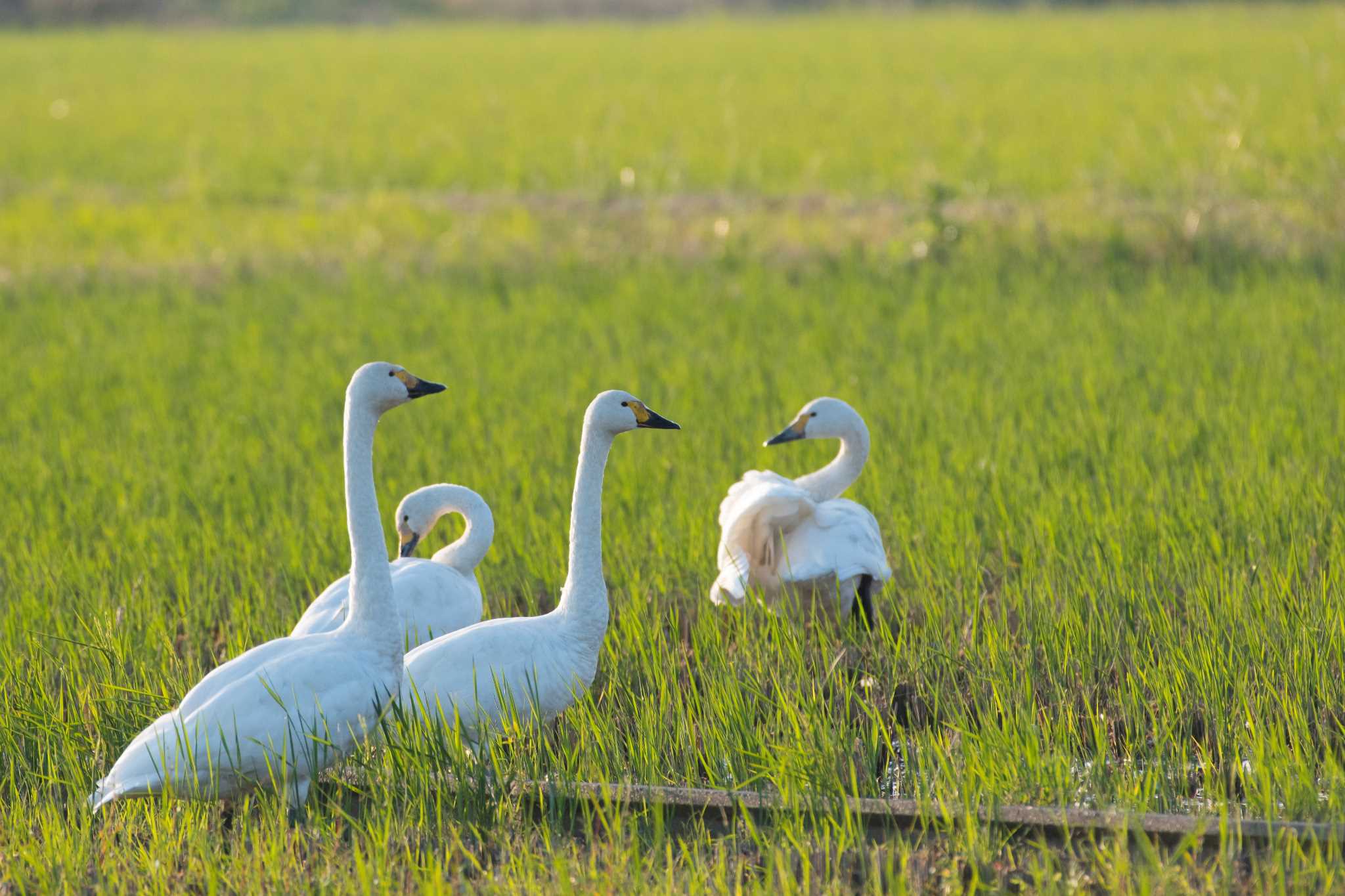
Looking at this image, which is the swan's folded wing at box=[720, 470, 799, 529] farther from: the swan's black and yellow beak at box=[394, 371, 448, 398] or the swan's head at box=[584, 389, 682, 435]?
the swan's black and yellow beak at box=[394, 371, 448, 398]

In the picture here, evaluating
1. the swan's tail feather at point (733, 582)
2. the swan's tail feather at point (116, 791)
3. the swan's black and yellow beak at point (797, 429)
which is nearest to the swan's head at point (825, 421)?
the swan's black and yellow beak at point (797, 429)

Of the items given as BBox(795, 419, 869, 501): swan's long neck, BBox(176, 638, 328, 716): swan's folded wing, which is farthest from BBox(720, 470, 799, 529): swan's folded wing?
BBox(176, 638, 328, 716): swan's folded wing

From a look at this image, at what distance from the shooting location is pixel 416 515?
16.1 feet

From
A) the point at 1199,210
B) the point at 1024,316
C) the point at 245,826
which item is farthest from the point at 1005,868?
the point at 1199,210

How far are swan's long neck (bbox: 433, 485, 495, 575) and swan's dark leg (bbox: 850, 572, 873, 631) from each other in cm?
122

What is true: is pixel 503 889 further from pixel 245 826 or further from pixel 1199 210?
pixel 1199 210

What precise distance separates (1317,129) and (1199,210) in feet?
8.34

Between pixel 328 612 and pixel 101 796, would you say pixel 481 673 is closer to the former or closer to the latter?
pixel 328 612

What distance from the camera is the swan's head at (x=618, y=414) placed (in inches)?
151

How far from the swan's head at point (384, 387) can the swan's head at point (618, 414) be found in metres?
0.44

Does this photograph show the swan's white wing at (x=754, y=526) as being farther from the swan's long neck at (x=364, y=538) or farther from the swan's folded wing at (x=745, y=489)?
the swan's long neck at (x=364, y=538)

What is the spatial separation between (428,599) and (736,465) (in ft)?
7.48

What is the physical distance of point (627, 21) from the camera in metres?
46.2

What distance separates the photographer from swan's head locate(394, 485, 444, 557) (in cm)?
487
